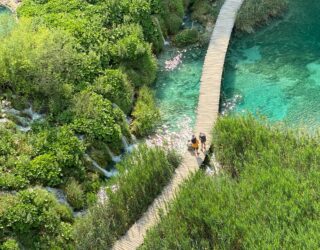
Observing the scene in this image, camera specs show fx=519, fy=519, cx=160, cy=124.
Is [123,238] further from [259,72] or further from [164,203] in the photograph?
[259,72]

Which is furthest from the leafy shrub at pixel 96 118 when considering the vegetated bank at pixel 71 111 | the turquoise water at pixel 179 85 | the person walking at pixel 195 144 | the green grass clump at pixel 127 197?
the person walking at pixel 195 144

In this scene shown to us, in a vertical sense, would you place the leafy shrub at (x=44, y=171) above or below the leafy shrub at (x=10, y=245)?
above

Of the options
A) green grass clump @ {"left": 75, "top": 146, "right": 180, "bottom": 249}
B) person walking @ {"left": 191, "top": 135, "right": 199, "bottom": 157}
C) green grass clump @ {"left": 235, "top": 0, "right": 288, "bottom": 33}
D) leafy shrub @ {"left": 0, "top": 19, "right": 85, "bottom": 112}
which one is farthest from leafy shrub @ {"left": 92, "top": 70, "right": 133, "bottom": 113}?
green grass clump @ {"left": 235, "top": 0, "right": 288, "bottom": 33}

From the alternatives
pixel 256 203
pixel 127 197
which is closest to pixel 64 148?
pixel 127 197

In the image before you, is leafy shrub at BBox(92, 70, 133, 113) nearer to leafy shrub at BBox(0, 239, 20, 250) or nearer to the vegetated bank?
the vegetated bank

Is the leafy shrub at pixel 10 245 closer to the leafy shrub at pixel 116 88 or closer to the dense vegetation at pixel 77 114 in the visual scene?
the dense vegetation at pixel 77 114

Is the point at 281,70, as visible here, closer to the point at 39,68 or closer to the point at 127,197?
→ the point at 127,197
